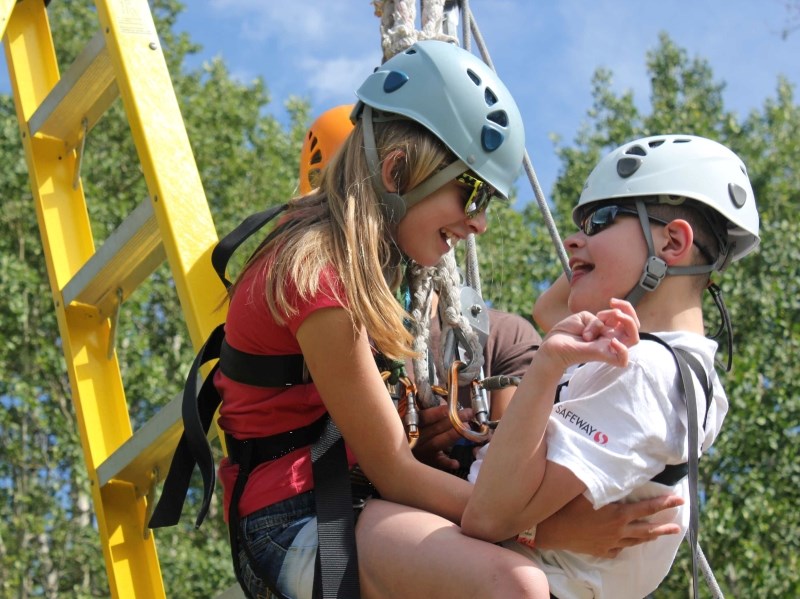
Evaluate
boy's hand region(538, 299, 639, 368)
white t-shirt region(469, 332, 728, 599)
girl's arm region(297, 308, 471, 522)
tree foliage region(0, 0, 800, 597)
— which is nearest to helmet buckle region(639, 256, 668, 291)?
white t-shirt region(469, 332, 728, 599)

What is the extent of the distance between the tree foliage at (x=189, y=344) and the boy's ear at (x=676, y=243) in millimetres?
9382

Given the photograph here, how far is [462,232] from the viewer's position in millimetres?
2984

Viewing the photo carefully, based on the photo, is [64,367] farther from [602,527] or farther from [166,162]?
[602,527]

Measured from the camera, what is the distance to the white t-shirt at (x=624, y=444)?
242 cm

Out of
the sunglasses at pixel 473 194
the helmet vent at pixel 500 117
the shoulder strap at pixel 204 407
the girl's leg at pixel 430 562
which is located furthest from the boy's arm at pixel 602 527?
the helmet vent at pixel 500 117

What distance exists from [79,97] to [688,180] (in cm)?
226

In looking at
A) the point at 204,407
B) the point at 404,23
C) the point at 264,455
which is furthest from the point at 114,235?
the point at 264,455

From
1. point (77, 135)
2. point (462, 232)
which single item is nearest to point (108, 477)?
point (77, 135)

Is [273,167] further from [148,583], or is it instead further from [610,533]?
[610,533]

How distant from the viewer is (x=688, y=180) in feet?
9.52

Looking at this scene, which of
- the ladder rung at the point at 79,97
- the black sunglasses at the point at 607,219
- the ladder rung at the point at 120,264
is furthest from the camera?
the ladder rung at the point at 79,97

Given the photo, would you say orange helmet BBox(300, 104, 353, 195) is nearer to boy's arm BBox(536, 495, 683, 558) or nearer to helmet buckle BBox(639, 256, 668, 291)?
helmet buckle BBox(639, 256, 668, 291)

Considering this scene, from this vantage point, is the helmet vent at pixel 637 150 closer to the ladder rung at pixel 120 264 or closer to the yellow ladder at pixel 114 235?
the yellow ladder at pixel 114 235

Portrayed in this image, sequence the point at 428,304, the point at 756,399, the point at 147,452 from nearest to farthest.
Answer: the point at 428,304 < the point at 147,452 < the point at 756,399
